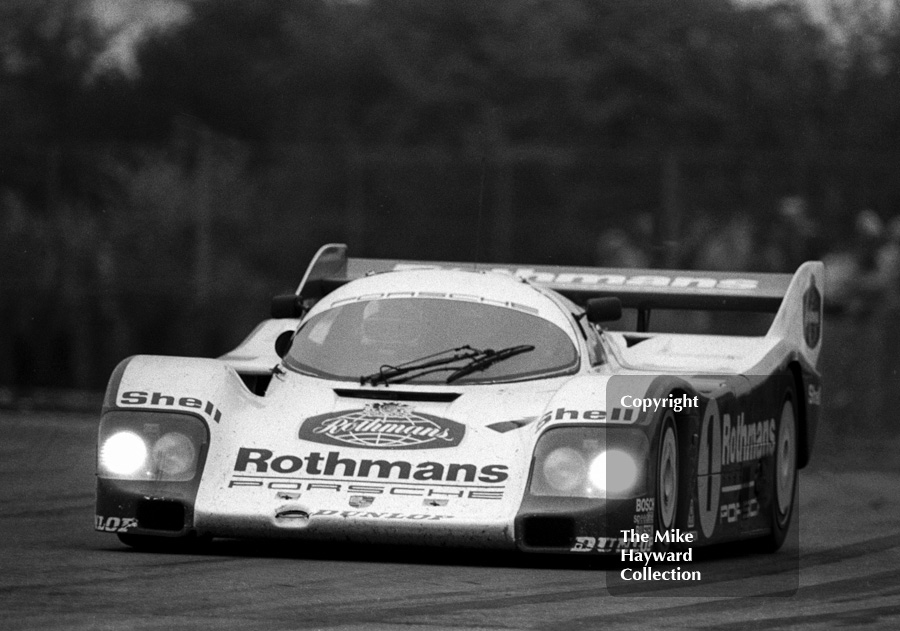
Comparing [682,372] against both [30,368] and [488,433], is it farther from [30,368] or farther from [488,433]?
[30,368]

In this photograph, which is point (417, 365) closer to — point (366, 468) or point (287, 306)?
point (366, 468)

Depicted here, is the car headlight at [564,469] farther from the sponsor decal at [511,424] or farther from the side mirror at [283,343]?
the side mirror at [283,343]

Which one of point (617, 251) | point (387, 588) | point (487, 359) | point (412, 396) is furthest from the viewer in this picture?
point (617, 251)

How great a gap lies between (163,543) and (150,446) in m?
0.39

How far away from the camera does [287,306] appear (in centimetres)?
925

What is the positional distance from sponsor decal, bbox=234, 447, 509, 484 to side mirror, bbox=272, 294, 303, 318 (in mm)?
2125

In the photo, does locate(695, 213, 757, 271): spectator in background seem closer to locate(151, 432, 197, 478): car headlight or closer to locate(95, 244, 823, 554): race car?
locate(95, 244, 823, 554): race car

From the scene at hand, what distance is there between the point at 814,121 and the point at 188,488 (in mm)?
25036

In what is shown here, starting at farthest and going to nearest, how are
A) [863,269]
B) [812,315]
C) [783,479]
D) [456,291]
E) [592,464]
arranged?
[863,269] → [812,315] → [783,479] → [456,291] → [592,464]

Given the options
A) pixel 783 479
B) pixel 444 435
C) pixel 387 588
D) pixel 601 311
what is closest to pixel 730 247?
pixel 783 479

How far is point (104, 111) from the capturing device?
4072 cm

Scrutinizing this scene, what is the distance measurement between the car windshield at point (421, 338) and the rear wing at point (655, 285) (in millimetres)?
1631

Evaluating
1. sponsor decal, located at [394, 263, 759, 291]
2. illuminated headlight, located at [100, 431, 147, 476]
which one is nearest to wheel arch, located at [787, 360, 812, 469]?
sponsor decal, located at [394, 263, 759, 291]

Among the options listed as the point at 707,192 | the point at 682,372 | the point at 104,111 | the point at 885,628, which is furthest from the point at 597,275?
the point at 104,111
